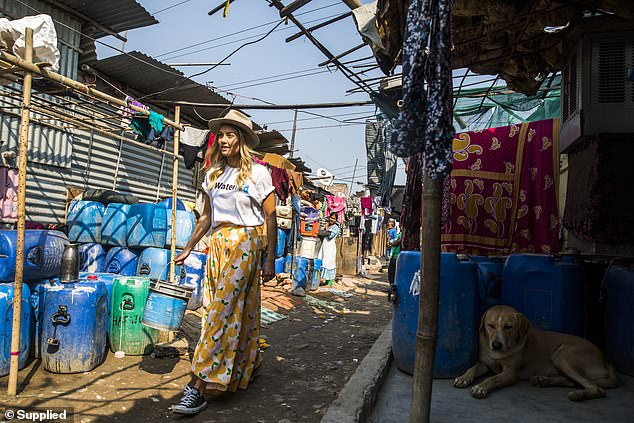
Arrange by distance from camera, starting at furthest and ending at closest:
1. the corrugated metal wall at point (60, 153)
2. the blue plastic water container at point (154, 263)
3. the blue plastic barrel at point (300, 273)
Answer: the blue plastic barrel at point (300, 273), the blue plastic water container at point (154, 263), the corrugated metal wall at point (60, 153)

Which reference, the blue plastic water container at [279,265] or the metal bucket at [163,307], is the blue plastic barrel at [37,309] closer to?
the metal bucket at [163,307]

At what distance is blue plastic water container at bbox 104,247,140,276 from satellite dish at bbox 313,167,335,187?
1012cm

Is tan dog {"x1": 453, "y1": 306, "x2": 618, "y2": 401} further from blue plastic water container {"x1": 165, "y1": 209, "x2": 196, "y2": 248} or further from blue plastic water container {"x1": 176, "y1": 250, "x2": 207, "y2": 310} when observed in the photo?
blue plastic water container {"x1": 165, "y1": 209, "x2": 196, "y2": 248}

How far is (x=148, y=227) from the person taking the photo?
280 inches

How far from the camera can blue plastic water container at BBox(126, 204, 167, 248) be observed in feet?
23.3

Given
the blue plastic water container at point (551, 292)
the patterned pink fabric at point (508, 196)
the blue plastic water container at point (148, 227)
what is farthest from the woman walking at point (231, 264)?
the blue plastic water container at point (148, 227)

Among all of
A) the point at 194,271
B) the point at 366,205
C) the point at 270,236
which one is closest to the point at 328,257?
the point at 366,205

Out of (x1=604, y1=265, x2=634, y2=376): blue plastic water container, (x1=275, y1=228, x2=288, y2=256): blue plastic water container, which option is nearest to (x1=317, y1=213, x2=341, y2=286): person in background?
(x1=275, y1=228, x2=288, y2=256): blue plastic water container

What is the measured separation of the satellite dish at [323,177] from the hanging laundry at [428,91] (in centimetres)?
1452

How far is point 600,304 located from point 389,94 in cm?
526

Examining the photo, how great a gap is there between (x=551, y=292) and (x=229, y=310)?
8.68ft

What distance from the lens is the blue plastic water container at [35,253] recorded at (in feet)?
12.8

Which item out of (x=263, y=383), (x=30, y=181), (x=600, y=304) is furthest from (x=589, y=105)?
(x=30, y=181)

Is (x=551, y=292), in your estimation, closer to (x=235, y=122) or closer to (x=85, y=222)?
(x=235, y=122)
